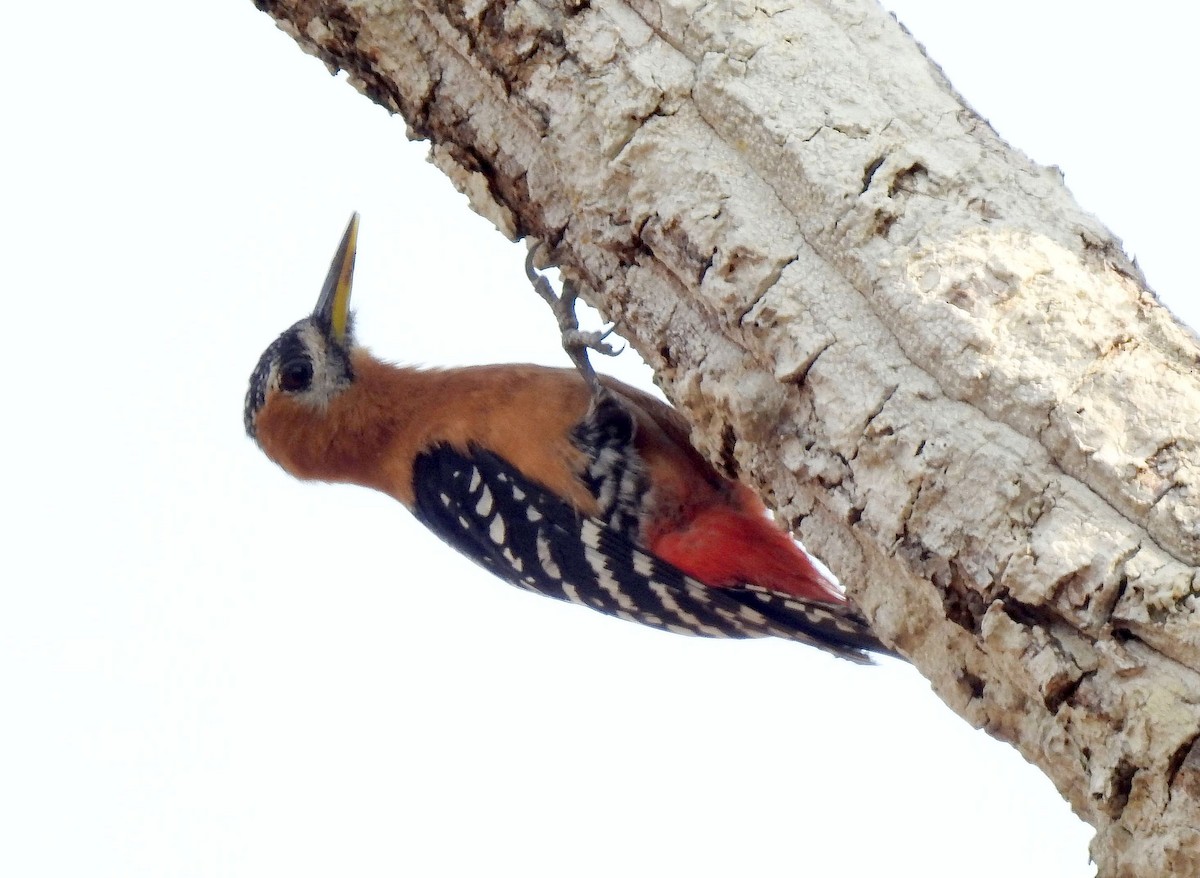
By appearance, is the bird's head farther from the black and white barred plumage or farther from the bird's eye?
the black and white barred plumage

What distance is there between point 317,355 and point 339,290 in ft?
1.01

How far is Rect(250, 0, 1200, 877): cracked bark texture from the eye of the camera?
1.95 m

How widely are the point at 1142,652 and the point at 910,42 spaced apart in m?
1.44

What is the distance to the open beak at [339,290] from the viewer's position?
4.55m

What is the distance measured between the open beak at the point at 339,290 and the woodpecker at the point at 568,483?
0.06 metres

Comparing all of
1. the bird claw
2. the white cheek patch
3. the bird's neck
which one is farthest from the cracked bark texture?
the white cheek patch

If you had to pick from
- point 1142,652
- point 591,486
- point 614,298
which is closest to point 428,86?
point 614,298

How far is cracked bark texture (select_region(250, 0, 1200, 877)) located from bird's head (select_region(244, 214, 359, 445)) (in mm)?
1758

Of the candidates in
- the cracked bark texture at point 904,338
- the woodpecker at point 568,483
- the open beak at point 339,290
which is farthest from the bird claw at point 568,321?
the open beak at point 339,290

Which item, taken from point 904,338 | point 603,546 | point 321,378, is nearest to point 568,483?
point 603,546

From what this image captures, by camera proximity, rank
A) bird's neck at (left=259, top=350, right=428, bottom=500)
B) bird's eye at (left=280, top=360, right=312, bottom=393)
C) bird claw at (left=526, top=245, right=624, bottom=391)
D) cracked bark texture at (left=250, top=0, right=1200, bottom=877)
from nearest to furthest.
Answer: cracked bark texture at (left=250, top=0, right=1200, bottom=877)
bird claw at (left=526, top=245, right=624, bottom=391)
bird's neck at (left=259, top=350, right=428, bottom=500)
bird's eye at (left=280, top=360, right=312, bottom=393)

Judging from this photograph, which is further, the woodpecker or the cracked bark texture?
the woodpecker

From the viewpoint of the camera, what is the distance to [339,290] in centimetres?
462

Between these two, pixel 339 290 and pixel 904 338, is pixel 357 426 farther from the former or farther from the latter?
pixel 904 338
